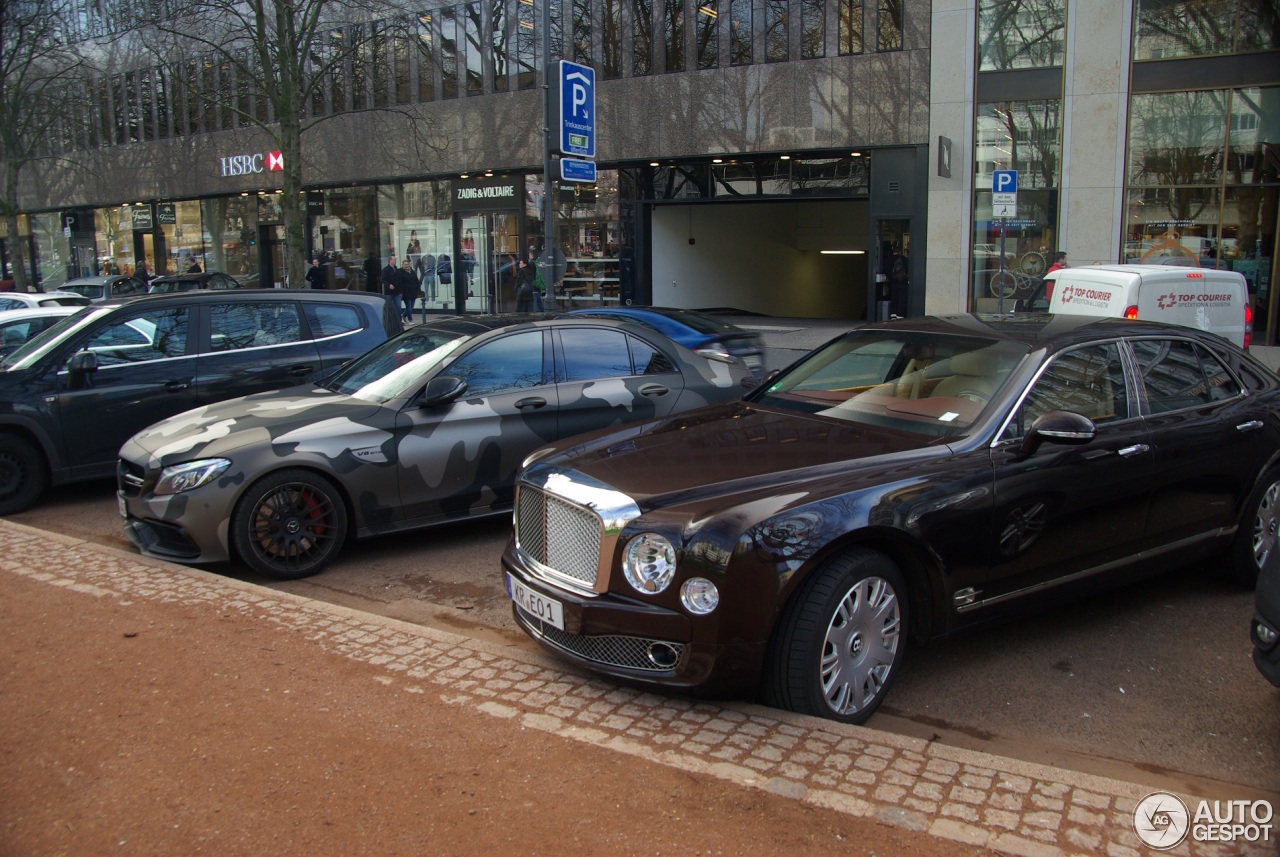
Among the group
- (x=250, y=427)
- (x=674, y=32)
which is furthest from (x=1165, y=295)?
(x=674, y=32)

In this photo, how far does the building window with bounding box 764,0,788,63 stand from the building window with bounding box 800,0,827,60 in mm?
440

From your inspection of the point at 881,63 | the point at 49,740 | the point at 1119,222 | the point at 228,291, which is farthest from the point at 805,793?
the point at 881,63

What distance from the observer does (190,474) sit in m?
6.17

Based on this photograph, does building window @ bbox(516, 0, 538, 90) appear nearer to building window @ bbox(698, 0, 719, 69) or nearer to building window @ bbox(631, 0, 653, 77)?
building window @ bbox(631, 0, 653, 77)

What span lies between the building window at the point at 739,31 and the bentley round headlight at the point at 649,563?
22904 mm

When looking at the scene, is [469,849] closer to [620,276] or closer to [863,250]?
[620,276]

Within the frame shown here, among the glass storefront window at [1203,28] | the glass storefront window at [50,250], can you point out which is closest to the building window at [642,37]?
the glass storefront window at [1203,28]

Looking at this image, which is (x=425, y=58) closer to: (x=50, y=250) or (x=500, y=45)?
(x=500, y=45)

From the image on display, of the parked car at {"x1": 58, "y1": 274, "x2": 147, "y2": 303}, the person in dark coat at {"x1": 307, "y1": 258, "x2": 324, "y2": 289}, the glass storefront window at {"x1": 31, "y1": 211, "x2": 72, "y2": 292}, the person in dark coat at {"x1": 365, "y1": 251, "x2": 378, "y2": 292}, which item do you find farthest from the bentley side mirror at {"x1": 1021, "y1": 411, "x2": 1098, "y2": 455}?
the glass storefront window at {"x1": 31, "y1": 211, "x2": 72, "y2": 292}

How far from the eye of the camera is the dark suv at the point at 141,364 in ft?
27.1

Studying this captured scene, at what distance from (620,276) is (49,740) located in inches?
1018

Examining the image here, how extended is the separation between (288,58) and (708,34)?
10.6m

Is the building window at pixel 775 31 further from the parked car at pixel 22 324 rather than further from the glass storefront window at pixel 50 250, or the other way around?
the glass storefront window at pixel 50 250

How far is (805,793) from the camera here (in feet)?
11.1
